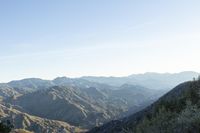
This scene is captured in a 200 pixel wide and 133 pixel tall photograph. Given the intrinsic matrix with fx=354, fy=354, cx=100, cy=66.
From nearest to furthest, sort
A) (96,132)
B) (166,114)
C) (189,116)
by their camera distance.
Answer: (189,116) → (166,114) → (96,132)

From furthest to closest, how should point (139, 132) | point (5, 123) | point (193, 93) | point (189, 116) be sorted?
point (5, 123) < point (193, 93) < point (139, 132) < point (189, 116)

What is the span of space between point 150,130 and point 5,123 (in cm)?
2197

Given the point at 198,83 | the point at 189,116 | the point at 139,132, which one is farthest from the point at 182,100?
the point at 189,116

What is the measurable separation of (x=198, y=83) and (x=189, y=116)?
1200 centimetres

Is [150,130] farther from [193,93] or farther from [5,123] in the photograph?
[5,123]

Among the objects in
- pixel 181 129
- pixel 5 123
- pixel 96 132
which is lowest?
pixel 96 132

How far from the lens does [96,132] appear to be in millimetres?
145125

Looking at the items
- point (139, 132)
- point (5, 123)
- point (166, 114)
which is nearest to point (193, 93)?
point (166, 114)

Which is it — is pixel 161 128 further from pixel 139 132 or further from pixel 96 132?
pixel 96 132

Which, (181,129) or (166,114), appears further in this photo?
(166,114)

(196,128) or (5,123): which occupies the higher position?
(196,128)

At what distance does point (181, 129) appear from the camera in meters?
14.5

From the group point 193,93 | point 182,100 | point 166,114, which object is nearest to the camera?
point 166,114

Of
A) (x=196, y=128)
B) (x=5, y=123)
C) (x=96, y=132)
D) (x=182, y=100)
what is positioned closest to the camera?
(x=196, y=128)
